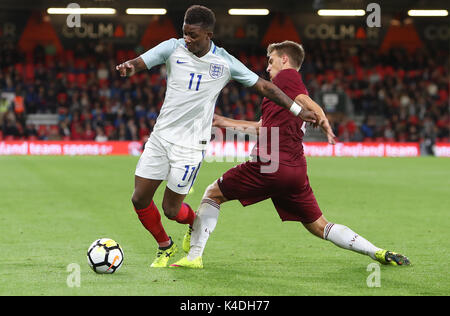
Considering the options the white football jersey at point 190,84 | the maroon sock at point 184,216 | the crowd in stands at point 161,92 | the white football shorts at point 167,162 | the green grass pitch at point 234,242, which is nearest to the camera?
the green grass pitch at point 234,242

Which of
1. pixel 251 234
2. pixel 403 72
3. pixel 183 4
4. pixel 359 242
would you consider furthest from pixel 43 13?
pixel 359 242

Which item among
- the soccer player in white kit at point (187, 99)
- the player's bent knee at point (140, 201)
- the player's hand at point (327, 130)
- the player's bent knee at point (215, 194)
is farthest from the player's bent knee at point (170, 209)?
the player's hand at point (327, 130)

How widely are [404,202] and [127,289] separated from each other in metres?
8.33

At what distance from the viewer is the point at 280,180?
6.34 meters

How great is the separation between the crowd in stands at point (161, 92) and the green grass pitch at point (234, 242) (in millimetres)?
13156

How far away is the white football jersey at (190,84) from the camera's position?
20.0 feet

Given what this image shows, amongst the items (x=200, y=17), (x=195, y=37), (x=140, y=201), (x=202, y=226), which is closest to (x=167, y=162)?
(x=140, y=201)

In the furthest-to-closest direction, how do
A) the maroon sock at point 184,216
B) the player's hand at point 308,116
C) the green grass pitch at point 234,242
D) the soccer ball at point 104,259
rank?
the maroon sock at point 184,216
the soccer ball at point 104,259
the player's hand at point 308,116
the green grass pitch at point 234,242

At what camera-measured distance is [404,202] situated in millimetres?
12727

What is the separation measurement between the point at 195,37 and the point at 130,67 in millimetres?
641

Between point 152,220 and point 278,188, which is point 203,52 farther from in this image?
point 152,220

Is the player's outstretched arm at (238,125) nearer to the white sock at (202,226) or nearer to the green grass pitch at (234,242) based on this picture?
the white sock at (202,226)

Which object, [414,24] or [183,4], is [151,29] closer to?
[183,4]

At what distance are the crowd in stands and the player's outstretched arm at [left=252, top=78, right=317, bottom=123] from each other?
A: 22.7 meters
